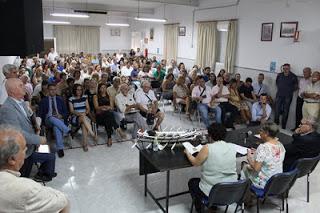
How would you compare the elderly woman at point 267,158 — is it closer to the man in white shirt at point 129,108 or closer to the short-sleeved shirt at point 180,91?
the man in white shirt at point 129,108

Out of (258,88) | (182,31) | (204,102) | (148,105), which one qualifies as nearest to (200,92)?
(204,102)

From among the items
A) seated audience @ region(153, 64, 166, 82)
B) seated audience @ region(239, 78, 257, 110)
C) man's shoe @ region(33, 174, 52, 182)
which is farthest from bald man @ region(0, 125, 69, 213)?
seated audience @ region(153, 64, 166, 82)

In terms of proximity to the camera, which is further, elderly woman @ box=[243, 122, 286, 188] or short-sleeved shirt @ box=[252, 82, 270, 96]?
short-sleeved shirt @ box=[252, 82, 270, 96]

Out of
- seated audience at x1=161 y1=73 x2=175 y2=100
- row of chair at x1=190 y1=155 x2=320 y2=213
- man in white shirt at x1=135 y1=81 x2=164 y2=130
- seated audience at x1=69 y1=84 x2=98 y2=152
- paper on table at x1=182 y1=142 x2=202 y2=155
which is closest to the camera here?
row of chair at x1=190 y1=155 x2=320 y2=213

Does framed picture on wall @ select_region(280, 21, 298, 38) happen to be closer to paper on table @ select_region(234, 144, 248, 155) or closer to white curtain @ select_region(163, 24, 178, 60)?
paper on table @ select_region(234, 144, 248, 155)

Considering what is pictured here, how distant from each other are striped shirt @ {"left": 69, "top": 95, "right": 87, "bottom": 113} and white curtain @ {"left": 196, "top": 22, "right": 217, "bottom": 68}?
17.8ft

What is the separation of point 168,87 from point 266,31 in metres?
2.89

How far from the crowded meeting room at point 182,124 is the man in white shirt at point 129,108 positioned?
2 centimetres

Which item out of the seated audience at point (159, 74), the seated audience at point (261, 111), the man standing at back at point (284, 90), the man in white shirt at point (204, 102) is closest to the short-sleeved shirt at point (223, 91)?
the man in white shirt at point (204, 102)

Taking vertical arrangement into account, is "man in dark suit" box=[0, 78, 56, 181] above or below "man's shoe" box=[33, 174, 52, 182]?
above

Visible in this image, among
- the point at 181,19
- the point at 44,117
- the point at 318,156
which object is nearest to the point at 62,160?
the point at 44,117

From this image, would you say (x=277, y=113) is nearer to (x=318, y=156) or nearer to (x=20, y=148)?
(x=318, y=156)

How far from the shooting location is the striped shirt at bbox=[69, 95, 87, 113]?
5094mm

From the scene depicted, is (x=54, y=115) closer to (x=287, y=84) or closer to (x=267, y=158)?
(x=267, y=158)
